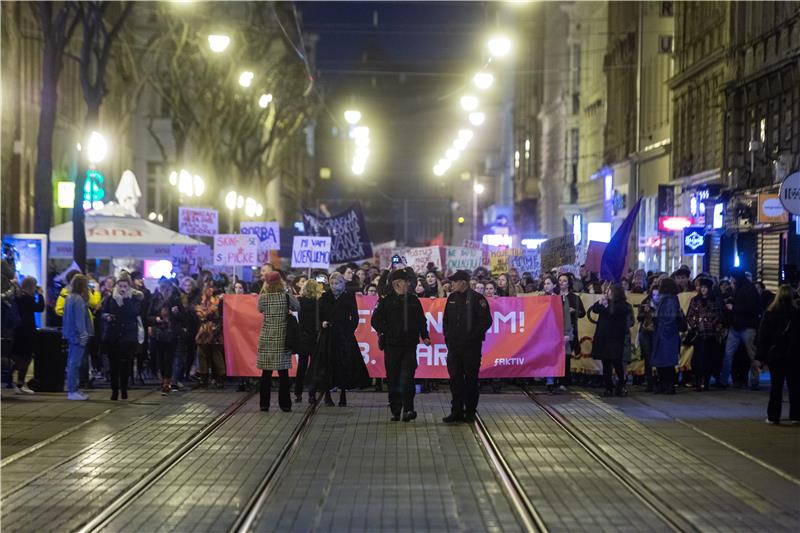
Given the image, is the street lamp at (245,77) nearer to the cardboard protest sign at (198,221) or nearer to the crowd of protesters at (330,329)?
the cardboard protest sign at (198,221)

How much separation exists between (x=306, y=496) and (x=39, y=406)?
7999 mm

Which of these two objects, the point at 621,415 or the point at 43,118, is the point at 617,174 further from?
the point at 621,415

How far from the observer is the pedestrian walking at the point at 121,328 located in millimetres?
19125

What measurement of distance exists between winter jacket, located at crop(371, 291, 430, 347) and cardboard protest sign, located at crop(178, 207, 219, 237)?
56.0 feet

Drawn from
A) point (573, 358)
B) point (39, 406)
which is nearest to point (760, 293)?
point (573, 358)

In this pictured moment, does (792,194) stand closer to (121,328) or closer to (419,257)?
(121,328)

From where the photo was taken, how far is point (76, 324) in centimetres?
1908

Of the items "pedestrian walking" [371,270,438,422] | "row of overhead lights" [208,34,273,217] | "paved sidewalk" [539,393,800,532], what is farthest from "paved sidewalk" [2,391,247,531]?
"row of overhead lights" [208,34,273,217]

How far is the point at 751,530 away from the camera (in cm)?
1019

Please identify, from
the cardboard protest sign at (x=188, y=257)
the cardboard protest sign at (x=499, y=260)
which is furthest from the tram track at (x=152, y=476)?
the cardboard protest sign at (x=499, y=260)

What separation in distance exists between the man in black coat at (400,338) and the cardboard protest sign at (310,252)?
11.7 meters

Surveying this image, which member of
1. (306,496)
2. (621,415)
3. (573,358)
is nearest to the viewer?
(306,496)

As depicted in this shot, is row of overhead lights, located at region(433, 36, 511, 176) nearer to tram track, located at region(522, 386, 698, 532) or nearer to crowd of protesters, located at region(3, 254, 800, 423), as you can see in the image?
crowd of protesters, located at region(3, 254, 800, 423)

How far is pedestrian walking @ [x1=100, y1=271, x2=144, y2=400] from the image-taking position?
19125mm
